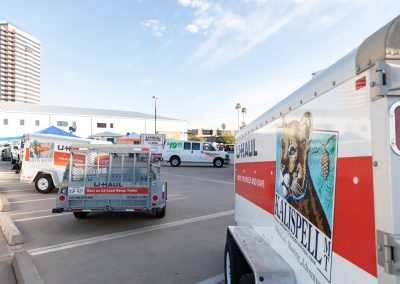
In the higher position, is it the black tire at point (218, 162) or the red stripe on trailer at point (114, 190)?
the black tire at point (218, 162)

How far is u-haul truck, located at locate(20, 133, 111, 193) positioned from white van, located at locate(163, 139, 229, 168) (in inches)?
625

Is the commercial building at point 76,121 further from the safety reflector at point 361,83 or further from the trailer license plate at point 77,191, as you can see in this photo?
the safety reflector at point 361,83

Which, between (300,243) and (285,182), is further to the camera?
(285,182)

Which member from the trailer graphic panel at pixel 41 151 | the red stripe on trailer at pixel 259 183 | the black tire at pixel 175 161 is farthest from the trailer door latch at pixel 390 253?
the black tire at pixel 175 161

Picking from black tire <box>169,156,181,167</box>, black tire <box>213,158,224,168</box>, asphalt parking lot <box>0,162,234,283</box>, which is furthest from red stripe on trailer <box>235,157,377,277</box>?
black tire <box>169,156,181,167</box>

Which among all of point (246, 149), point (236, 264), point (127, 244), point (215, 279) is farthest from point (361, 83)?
point (127, 244)

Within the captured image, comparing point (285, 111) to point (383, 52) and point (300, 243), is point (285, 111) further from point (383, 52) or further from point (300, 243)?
point (383, 52)

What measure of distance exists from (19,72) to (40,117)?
320 ft

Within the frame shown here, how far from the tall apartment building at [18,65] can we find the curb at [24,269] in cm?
14413

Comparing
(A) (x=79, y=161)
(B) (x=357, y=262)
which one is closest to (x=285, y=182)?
(B) (x=357, y=262)

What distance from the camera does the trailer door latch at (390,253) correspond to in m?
1.32

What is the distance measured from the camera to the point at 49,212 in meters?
9.30

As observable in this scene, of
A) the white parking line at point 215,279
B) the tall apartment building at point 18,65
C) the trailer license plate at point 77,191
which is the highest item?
the tall apartment building at point 18,65

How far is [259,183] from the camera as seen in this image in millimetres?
3619
